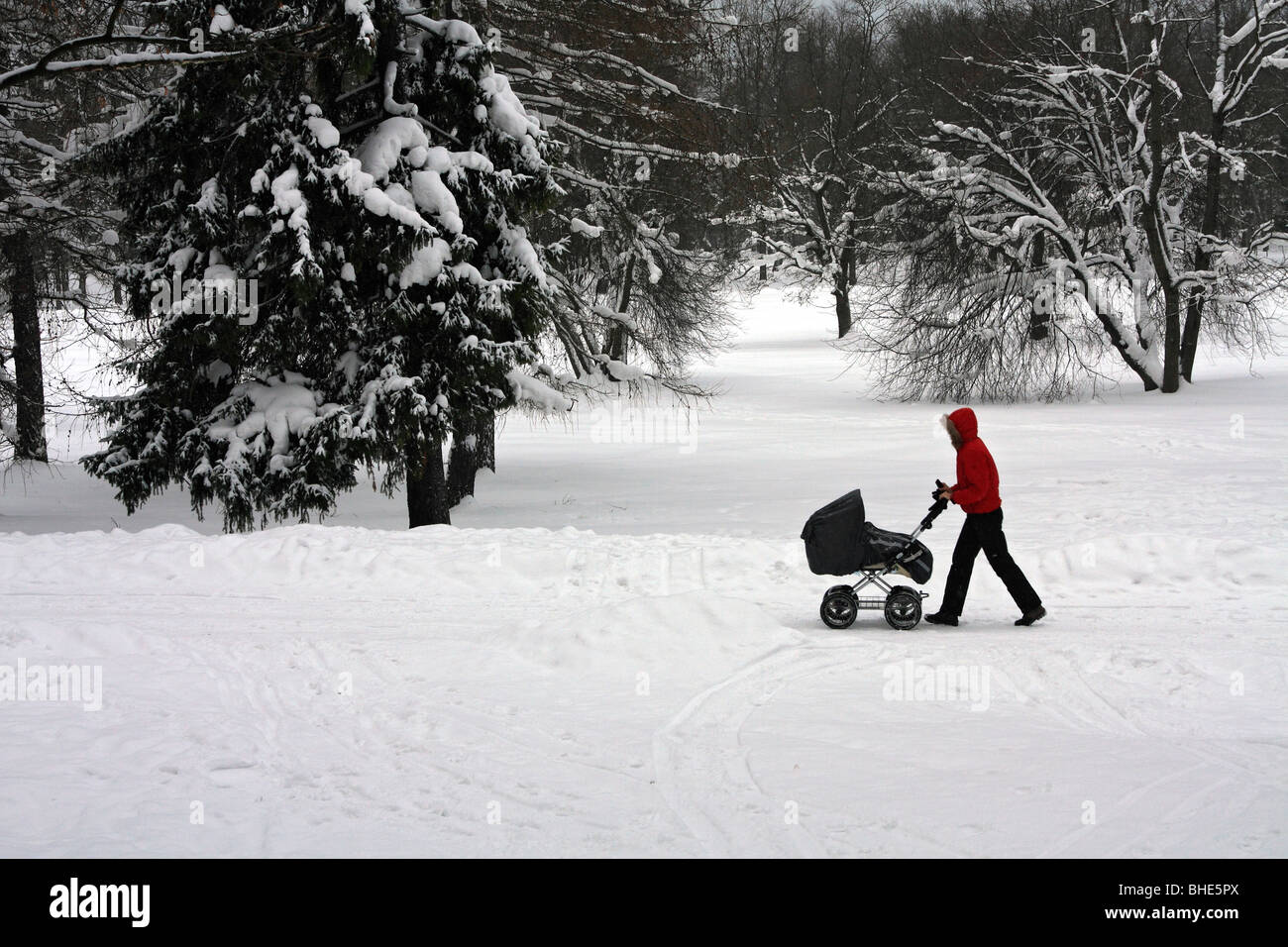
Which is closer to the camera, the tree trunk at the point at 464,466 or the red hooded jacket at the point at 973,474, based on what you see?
the red hooded jacket at the point at 973,474

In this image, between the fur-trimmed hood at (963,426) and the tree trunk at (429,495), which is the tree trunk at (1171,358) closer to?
the tree trunk at (429,495)

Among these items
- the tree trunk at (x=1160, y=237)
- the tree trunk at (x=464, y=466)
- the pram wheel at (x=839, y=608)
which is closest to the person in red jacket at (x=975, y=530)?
the pram wheel at (x=839, y=608)

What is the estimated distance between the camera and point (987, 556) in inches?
352

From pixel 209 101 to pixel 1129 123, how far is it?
881 inches

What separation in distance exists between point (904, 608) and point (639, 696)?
264 centimetres

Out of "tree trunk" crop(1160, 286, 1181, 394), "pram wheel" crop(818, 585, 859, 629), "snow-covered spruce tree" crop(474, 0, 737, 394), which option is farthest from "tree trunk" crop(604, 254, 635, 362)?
"pram wheel" crop(818, 585, 859, 629)

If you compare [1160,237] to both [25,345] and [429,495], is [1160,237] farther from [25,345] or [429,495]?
[25,345]

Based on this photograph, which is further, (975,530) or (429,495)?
(429,495)

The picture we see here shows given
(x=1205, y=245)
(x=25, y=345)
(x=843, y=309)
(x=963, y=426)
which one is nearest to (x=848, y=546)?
(x=963, y=426)

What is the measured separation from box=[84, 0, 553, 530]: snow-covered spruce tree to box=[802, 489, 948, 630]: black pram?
5489 millimetres

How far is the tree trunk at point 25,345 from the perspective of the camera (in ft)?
57.0

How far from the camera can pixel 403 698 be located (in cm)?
725

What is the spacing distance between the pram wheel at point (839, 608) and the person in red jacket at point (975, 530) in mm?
660

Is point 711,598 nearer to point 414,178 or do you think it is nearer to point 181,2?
point 414,178
